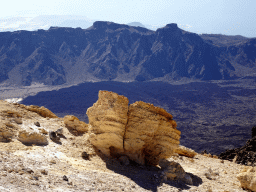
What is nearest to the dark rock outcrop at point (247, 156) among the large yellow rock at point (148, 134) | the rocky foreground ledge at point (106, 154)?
the rocky foreground ledge at point (106, 154)

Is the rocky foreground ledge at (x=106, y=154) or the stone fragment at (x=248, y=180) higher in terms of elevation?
the rocky foreground ledge at (x=106, y=154)

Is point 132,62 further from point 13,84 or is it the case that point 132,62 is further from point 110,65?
point 13,84

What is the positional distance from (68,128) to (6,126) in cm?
357

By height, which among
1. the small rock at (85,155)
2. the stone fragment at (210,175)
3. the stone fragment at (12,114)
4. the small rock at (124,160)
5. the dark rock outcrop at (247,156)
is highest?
the stone fragment at (12,114)

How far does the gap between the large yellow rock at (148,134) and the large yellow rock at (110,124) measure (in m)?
0.45

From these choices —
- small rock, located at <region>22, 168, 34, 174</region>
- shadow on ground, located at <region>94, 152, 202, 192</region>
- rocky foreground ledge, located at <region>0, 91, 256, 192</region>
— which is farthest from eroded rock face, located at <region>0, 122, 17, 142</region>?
shadow on ground, located at <region>94, 152, 202, 192</region>

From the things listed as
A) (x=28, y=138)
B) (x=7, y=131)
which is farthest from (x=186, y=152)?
(x=7, y=131)

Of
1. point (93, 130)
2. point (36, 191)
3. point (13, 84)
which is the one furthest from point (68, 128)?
point (13, 84)

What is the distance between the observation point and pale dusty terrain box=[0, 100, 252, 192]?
711 centimetres

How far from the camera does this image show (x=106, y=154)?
461 inches

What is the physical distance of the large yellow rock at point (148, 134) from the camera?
12.0 metres

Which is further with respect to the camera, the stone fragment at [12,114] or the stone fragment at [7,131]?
the stone fragment at [12,114]

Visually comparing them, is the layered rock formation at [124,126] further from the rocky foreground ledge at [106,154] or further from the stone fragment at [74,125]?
the stone fragment at [74,125]

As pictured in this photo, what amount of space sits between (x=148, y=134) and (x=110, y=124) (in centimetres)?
192
